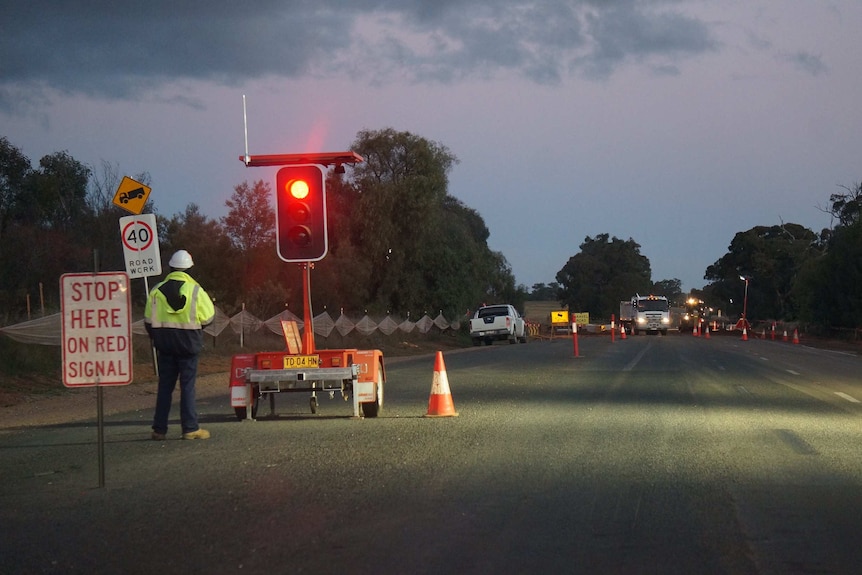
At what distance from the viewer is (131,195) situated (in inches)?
717

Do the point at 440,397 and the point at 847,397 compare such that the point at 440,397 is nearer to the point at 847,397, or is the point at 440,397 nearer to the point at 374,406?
the point at 374,406

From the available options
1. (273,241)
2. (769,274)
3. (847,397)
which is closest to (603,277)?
(769,274)

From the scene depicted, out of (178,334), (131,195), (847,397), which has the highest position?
(131,195)

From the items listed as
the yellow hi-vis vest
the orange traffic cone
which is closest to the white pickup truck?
the orange traffic cone

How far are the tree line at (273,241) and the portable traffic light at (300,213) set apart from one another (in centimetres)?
1515

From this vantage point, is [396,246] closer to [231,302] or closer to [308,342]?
[231,302]

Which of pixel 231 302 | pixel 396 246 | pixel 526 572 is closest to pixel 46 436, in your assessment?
pixel 526 572

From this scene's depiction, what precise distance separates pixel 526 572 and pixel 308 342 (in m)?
7.88

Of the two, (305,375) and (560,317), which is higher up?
(560,317)

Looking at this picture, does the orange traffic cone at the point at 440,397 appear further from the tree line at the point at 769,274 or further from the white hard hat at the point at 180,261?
the tree line at the point at 769,274

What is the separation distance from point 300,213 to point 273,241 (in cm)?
3120

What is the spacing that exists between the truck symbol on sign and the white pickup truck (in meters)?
32.6

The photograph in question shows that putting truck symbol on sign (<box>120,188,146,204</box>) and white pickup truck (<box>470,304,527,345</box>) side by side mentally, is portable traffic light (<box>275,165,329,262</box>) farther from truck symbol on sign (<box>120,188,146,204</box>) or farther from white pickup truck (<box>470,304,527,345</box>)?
white pickup truck (<box>470,304,527,345</box>)

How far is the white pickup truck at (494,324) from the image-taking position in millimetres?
49719
